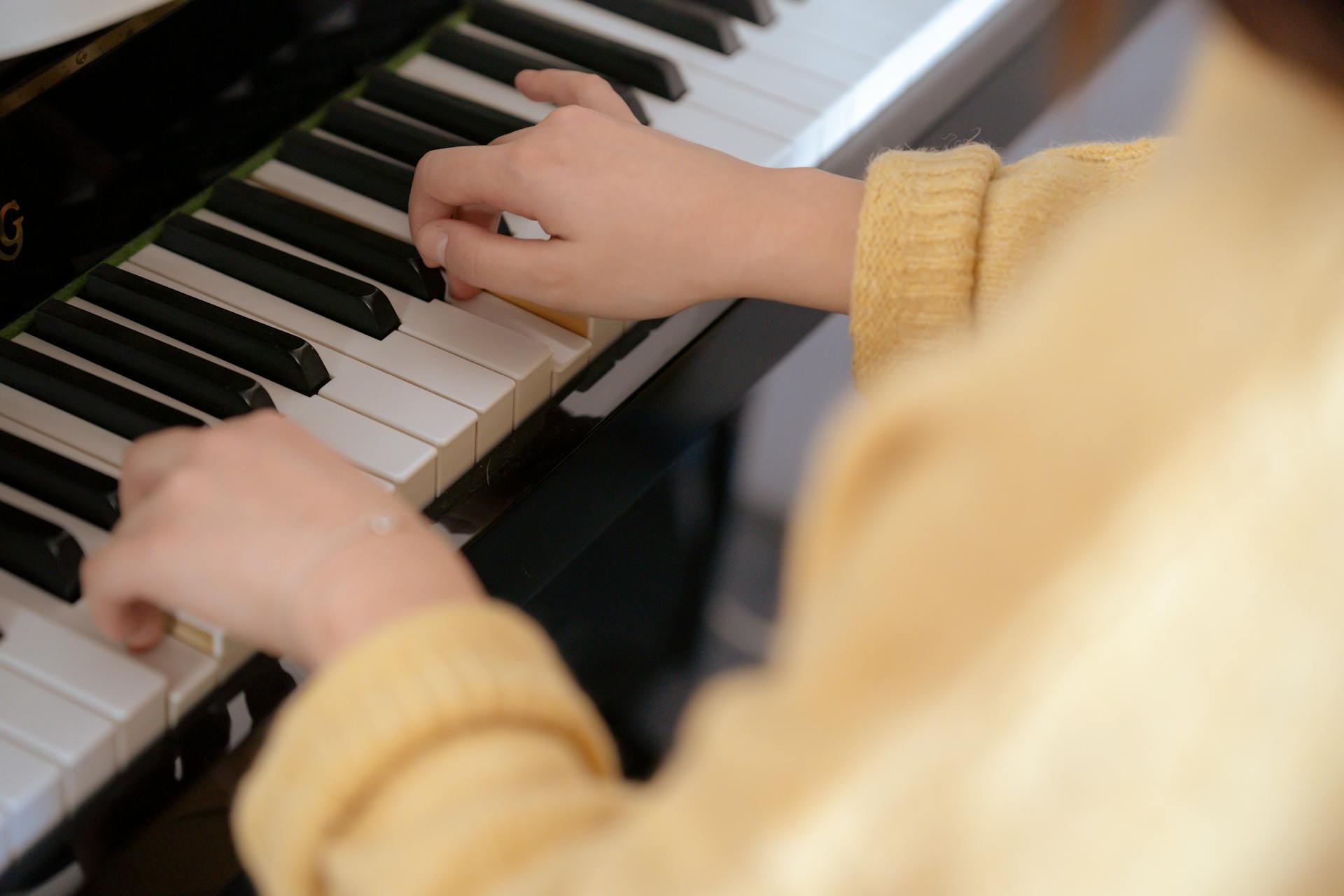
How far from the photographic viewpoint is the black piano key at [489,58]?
3.92 feet

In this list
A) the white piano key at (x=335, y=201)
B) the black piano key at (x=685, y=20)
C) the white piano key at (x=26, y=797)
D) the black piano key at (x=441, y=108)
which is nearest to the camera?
the white piano key at (x=26, y=797)

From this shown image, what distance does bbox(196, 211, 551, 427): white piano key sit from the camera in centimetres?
95

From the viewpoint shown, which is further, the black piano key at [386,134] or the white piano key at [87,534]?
the black piano key at [386,134]

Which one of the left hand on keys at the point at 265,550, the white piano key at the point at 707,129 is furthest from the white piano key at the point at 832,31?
the left hand on keys at the point at 265,550

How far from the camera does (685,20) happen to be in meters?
1.25

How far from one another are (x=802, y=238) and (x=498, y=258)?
0.20m

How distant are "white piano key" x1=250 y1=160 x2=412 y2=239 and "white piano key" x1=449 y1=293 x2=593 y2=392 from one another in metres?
0.08

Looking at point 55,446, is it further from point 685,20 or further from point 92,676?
point 685,20

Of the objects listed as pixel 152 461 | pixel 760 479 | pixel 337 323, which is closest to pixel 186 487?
pixel 152 461

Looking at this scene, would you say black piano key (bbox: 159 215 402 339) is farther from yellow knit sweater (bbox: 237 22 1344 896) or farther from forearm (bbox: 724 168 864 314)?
yellow knit sweater (bbox: 237 22 1344 896)

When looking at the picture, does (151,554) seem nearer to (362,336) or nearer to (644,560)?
(362,336)

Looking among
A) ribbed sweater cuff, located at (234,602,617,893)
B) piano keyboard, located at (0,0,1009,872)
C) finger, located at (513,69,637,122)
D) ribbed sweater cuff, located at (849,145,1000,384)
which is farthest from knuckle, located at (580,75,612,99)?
ribbed sweater cuff, located at (234,602,617,893)

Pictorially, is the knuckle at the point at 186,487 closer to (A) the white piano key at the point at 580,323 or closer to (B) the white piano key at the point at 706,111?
(A) the white piano key at the point at 580,323

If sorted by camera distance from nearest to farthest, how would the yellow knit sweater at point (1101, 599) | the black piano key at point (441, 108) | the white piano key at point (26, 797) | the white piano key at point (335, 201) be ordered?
the yellow knit sweater at point (1101, 599) < the white piano key at point (26, 797) < the white piano key at point (335, 201) < the black piano key at point (441, 108)
